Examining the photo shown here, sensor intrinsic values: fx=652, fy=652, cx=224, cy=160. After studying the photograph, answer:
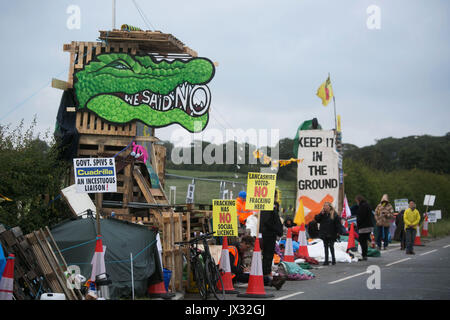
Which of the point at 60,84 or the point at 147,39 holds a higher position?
the point at 147,39

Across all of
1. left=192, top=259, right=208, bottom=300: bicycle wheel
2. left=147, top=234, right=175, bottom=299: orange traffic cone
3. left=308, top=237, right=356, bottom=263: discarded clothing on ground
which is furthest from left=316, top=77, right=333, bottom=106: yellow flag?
left=147, top=234, right=175, bottom=299: orange traffic cone

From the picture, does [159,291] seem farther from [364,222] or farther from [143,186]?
[364,222]

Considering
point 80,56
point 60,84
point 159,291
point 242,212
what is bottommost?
point 159,291

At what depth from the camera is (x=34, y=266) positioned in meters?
10.0

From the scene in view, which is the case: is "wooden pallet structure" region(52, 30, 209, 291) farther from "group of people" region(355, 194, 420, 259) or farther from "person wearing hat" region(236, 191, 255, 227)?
"group of people" region(355, 194, 420, 259)

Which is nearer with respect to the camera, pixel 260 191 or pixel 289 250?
pixel 260 191

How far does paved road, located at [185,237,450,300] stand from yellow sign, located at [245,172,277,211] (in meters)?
1.78

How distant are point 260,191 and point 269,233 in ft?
5.51

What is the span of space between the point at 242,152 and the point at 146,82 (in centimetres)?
1047

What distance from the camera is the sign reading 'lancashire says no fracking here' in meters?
23.1

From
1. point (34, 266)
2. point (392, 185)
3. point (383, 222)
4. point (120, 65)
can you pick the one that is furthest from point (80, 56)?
point (392, 185)

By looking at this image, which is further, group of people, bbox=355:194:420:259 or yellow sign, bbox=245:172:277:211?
group of people, bbox=355:194:420:259

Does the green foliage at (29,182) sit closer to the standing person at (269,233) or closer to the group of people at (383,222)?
the standing person at (269,233)
